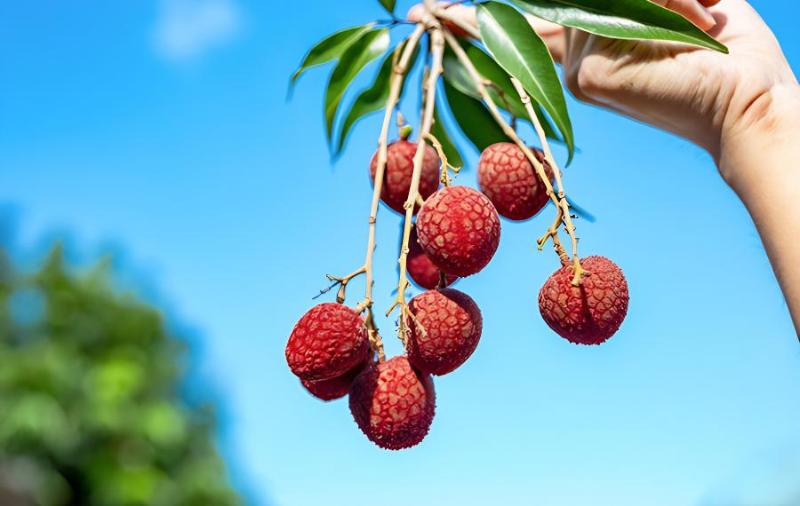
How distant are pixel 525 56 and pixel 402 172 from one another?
183mm

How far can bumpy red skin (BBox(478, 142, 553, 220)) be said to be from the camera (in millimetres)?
909

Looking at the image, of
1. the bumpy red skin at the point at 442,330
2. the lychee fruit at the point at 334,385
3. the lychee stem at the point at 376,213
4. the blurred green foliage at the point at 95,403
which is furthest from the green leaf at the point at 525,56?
the blurred green foliage at the point at 95,403

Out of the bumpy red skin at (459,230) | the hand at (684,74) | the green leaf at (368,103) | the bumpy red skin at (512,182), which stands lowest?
the bumpy red skin at (459,230)

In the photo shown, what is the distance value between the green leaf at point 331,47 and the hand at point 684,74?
8 centimetres

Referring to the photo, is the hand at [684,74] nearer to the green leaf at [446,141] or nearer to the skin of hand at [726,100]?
the skin of hand at [726,100]

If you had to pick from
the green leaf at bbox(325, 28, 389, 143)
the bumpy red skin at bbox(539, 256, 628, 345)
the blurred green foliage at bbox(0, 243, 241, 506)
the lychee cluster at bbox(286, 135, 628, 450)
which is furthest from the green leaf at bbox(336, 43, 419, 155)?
the blurred green foliage at bbox(0, 243, 241, 506)

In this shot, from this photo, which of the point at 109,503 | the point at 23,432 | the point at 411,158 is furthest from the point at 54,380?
the point at 411,158

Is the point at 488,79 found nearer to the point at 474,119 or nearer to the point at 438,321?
the point at 474,119

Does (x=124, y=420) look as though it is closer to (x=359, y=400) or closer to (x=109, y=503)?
(x=109, y=503)

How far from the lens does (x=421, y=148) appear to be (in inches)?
35.8

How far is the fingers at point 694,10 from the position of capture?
1.04m

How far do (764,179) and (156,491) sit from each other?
11794mm

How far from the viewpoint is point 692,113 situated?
112cm

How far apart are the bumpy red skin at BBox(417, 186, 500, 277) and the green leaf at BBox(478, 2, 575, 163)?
5.6 inches
